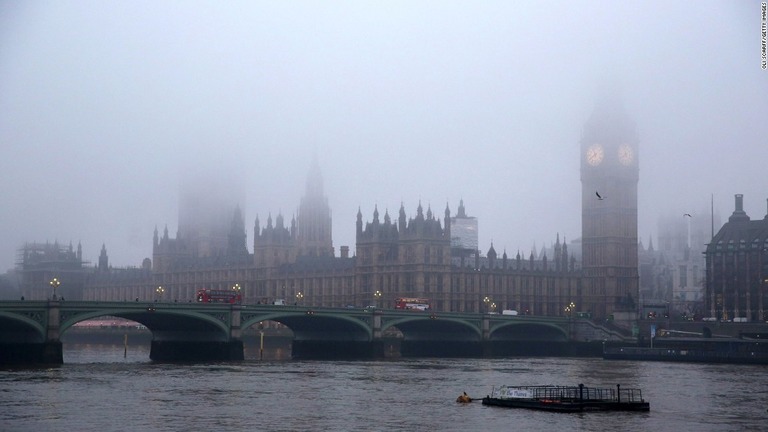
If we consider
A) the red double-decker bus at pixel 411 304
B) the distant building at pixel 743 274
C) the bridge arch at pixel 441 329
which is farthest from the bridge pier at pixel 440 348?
the distant building at pixel 743 274

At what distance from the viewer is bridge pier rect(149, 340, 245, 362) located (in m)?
127

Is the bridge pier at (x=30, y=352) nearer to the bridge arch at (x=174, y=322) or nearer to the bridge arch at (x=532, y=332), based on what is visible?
the bridge arch at (x=174, y=322)

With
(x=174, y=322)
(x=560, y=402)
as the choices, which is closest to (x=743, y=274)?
(x=174, y=322)

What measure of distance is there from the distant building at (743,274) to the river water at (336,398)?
72.3 m

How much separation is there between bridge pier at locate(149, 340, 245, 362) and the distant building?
9631 cm

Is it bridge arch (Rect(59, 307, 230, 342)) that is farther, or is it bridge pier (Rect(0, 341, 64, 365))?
bridge arch (Rect(59, 307, 230, 342))

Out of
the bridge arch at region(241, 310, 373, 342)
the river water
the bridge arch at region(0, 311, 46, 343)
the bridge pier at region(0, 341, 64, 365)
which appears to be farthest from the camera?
the bridge arch at region(241, 310, 373, 342)

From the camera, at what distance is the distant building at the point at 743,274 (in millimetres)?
191125

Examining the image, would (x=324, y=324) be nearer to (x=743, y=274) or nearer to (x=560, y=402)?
(x=560, y=402)

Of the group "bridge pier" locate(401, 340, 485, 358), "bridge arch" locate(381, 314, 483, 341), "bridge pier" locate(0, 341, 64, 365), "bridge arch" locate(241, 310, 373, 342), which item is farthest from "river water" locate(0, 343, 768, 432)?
"bridge pier" locate(401, 340, 485, 358)

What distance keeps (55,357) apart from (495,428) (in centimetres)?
5936

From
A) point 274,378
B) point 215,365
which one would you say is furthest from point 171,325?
point 274,378

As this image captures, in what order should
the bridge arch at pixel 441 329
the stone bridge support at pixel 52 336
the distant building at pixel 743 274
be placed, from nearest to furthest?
the stone bridge support at pixel 52 336 < the bridge arch at pixel 441 329 < the distant building at pixel 743 274

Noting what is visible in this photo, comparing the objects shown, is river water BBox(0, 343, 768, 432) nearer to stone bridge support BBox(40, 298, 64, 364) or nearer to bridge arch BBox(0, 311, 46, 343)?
stone bridge support BBox(40, 298, 64, 364)
